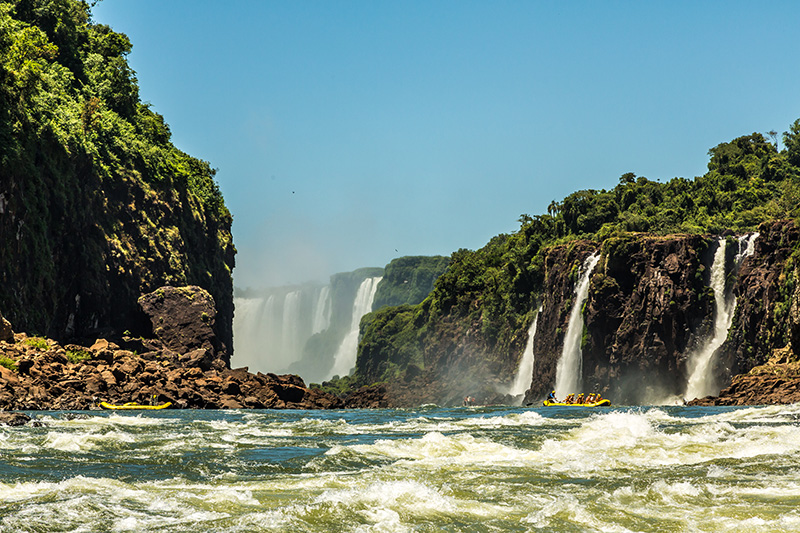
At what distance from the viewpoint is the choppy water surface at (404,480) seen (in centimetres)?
1065

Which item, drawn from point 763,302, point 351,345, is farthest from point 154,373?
point 351,345

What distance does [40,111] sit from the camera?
169 ft

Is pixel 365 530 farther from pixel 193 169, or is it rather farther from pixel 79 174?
pixel 193 169

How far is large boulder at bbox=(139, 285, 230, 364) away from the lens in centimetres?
5769

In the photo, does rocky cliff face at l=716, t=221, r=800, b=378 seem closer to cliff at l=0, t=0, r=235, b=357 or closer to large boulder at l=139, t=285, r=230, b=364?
large boulder at l=139, t=285, r=230, b=364

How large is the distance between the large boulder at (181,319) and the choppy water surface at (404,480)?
34.8 m

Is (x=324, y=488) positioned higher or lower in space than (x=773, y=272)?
lower

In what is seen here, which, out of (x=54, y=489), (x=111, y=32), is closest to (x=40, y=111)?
(x=111, y=32)

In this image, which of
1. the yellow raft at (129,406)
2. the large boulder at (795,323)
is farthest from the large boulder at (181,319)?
the large boulder at (795,323)

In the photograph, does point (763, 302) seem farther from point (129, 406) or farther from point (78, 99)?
point (78, 99)

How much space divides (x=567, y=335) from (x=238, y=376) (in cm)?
3652

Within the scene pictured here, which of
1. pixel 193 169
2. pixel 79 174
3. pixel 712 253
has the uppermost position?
pixel 193 169

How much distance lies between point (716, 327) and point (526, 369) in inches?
1120

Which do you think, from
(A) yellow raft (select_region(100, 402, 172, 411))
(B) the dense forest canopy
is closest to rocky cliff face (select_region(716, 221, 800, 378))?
(A) yellow raft (select_region(100, 402, 172, 411))
